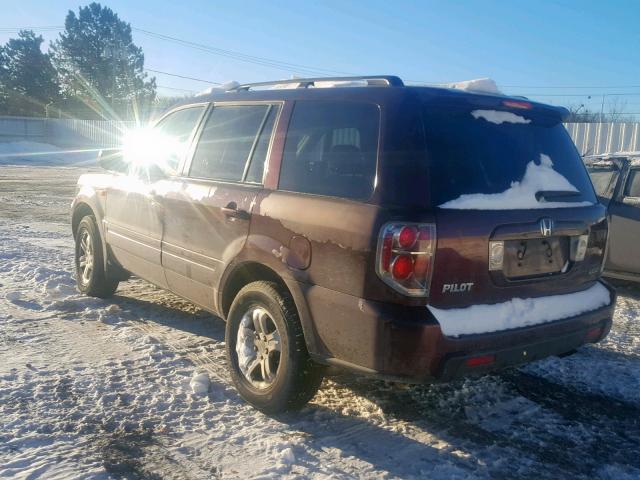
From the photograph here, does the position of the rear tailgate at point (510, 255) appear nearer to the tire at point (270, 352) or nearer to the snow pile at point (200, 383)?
the tire at point (270, 352)

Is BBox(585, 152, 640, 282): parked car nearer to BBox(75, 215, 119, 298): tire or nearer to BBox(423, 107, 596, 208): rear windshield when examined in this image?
BBox(423, 107, 596, 208): rear windshield

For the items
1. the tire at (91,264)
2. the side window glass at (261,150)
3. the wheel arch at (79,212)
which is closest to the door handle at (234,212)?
the side window glass at (261,150)

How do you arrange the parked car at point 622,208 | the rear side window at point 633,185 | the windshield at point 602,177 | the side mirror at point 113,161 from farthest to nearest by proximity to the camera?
the windshield at point 602,177
the rear side window at point 633,185
the parked car at point 622,208
the side mirror at point 113,161

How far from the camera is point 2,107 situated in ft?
186

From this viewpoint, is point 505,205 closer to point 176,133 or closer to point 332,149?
point 332,149

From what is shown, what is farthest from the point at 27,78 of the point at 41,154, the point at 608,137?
the point at 608,137

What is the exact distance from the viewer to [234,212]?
3.87 metres

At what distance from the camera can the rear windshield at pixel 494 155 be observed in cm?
312

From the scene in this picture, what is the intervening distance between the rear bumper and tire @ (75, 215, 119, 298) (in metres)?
3.27

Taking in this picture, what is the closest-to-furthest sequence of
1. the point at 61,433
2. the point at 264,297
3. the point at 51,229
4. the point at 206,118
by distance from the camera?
the point at 61,433
the point at 264,297
the point at 206,118
the point at 51,229

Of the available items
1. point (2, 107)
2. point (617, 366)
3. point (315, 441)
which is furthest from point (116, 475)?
point (2, 107)

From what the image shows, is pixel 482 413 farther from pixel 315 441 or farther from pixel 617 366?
pixel 617 366

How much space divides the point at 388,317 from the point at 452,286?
1.18 ft

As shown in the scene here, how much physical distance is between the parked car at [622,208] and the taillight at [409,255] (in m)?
4.73
